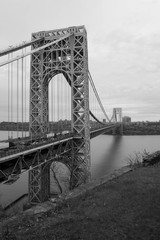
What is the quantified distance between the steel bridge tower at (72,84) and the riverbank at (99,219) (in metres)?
12.9

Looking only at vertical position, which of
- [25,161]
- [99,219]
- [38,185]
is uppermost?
[99,219]

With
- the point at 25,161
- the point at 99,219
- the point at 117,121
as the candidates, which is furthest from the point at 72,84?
the point at 117,121

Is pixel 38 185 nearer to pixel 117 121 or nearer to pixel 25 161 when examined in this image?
pixel 25 161

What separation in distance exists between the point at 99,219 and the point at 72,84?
50.7 ft

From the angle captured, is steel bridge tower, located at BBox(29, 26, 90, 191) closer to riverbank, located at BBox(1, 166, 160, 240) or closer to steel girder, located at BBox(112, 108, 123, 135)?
riverbank, located at BBox(1, 166, 160, 240)

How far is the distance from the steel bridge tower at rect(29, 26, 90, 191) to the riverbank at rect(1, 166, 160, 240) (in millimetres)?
12925

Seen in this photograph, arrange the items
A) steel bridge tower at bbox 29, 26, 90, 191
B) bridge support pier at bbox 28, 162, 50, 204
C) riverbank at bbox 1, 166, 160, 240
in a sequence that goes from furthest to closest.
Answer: steel bridge tower at bbox 29, 26, 90, 191 < bridge support pier at bbox 28, 162, 50, 204 < riverbank at bbox 1, 166, 160, 240

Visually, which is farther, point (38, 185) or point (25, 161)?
point (38, 185)

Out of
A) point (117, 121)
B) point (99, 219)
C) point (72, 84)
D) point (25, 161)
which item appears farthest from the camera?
point (117, 121)

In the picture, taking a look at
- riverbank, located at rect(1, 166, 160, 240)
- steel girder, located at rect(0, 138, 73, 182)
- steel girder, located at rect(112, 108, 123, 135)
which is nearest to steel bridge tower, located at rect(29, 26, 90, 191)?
steel girder, located at rect(0, 138, 73, 182)

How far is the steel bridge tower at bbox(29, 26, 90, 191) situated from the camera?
1827cm

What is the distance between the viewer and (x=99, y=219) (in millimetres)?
4055

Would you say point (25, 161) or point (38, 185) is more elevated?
point (25, 161)

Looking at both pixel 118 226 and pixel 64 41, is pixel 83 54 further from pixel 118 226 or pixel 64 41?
pixel 118 226
